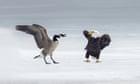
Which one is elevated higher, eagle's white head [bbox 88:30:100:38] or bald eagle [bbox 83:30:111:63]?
eagle's white head [bbox 88:30:100:38]

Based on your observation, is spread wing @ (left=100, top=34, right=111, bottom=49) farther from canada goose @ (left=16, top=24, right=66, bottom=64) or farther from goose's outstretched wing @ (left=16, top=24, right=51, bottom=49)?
goose's outstretched wing @ (left=16, top=24, right=51, bottom=49)

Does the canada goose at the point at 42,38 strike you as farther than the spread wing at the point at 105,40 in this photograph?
No

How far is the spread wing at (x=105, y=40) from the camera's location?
14.3 m

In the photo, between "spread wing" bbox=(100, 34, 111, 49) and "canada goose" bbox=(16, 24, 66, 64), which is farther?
"spread wing" bbox=(100, 34, 111, 49)

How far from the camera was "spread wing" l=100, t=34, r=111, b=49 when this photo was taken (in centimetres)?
1427

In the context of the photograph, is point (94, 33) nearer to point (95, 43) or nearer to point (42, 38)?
point (95, 43)

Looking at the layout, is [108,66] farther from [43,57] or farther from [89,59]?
[43,57]

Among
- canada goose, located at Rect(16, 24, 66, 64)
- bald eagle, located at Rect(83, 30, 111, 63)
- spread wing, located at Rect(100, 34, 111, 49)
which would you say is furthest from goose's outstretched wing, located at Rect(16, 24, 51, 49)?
spread wing, located at Rect(100, 34, 111, 49)

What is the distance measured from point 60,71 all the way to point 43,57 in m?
0.59

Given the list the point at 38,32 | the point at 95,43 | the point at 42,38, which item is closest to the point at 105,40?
the point at 95,43

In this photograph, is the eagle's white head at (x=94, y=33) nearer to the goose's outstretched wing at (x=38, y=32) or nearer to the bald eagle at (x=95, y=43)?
the bald eagle at (x=95, y=43)

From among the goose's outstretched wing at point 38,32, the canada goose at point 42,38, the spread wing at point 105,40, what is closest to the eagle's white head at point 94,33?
the spread wing at point 105,40

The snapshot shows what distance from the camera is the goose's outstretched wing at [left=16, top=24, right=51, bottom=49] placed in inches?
559

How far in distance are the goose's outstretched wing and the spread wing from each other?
1256 millimetres
